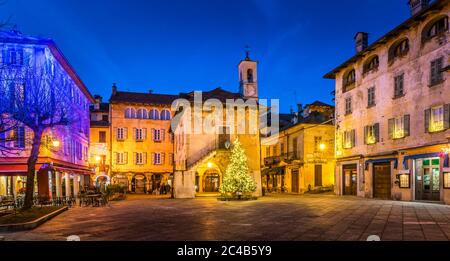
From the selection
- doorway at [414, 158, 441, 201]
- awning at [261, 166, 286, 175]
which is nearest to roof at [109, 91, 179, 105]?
awning at [261, 166, 286, 175]

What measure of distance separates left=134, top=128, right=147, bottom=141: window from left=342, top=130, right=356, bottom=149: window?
26842mm

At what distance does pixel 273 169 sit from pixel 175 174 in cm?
1888

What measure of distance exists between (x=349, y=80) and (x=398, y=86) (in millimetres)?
7420

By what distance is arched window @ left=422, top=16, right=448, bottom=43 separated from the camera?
2199cm

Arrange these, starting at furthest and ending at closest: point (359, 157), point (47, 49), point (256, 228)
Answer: point (359, 157)
point (47, 49)
point (256, 228)

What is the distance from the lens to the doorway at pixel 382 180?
26.8m

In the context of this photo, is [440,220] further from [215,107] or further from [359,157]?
[215,107]

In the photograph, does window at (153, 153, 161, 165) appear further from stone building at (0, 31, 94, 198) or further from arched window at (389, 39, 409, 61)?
arched window at (389, 39, 409, 61)

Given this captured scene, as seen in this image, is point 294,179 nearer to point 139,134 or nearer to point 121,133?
point 139,134

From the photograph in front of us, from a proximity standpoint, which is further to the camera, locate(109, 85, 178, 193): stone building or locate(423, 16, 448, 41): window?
locate(109, 85, 178, 193): stone building

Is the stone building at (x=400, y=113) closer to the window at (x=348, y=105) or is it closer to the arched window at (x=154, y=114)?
the window at (x=348, y=105)

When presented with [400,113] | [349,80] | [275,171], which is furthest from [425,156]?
[275,171]

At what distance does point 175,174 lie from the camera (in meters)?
32.2

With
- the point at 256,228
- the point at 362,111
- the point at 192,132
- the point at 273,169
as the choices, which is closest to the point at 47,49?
the point at 192,132
